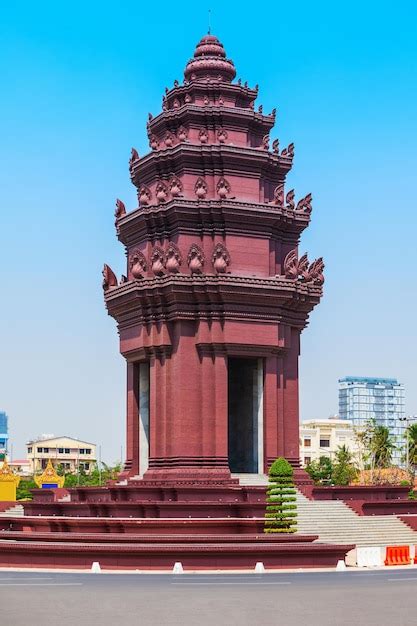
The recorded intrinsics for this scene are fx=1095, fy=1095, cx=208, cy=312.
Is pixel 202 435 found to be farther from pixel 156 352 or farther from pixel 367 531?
pixel 367 531

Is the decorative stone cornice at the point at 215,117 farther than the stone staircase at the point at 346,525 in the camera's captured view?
Yes

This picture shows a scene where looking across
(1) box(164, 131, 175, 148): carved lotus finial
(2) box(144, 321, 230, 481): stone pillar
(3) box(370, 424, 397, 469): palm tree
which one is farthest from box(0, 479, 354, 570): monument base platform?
(3) box(370, 424, 397, 469): palm tree

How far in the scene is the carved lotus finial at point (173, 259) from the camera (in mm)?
48031

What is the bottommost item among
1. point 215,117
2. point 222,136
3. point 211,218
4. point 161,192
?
point 211,218

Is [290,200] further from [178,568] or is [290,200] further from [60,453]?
[60,453]

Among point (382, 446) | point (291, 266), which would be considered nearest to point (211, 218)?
point (291, 266)

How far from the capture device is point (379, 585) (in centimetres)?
2986

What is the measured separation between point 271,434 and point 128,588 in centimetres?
2070

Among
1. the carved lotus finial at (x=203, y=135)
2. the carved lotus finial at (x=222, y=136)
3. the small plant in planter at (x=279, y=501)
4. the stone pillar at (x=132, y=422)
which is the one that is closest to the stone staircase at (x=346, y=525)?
the small plant in planter at (x=279, y=501)

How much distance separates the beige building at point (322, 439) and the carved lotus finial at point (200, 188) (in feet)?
404

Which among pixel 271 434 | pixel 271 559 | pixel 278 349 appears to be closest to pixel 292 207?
pixel 278 349

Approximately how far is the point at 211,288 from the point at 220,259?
143 cm

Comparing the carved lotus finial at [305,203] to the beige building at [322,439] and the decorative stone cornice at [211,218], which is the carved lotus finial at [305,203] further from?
the beige building at [322,439]

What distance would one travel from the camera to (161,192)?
5053 cm
